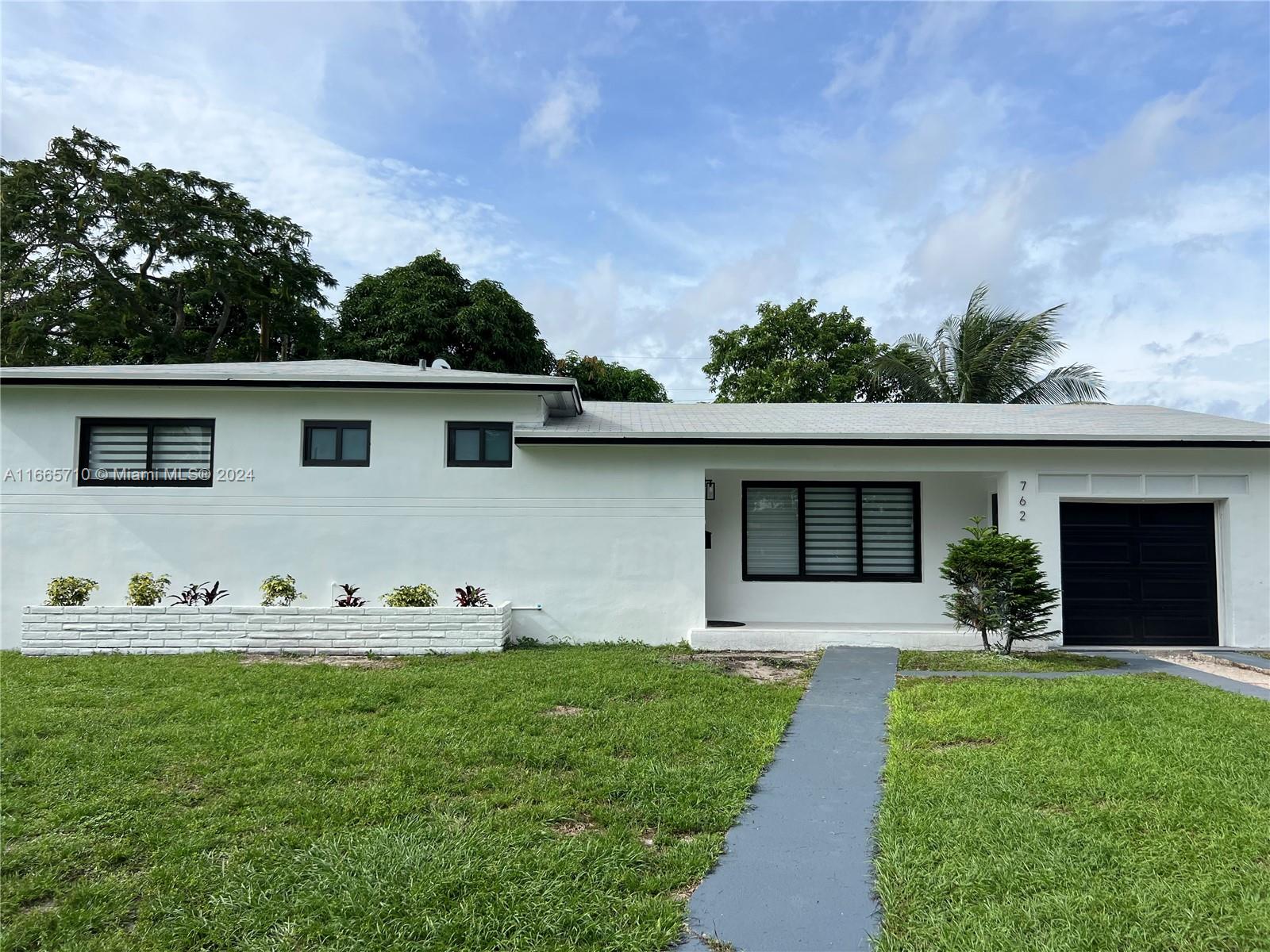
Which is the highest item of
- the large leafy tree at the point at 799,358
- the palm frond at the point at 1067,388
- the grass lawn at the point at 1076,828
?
the large leafy tree at the point at 799,358

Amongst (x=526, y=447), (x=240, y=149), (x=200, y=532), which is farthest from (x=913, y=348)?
(x=200, y=532)

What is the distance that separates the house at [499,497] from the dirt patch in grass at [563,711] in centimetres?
389

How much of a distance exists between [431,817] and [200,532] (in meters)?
8.31

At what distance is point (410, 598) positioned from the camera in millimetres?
9828

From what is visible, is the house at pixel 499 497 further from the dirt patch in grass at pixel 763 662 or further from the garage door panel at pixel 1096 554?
the dirt patch in grass at pixel 763 662

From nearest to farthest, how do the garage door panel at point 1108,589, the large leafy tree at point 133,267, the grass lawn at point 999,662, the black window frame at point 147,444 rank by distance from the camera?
the grass lawn at point 999,662, the black window frame at point 147,444, the garage door panel at point 1108,589, the large leafy tree at point 133,267

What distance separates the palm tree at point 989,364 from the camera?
2195 cm

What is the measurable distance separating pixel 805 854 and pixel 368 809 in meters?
2.38

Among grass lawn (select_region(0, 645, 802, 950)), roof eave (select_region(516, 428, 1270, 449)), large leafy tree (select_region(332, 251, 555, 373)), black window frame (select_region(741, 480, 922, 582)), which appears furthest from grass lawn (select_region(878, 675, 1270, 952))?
large leafy tree (select_region(332, 251, 555, 373))

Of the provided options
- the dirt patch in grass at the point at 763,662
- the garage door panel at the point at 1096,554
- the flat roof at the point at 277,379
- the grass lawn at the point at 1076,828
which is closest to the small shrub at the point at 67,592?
the flat roof at the point at 277,379

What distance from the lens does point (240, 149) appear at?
1338 cm

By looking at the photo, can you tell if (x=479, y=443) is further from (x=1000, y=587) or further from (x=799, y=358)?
(x=799, y=358)

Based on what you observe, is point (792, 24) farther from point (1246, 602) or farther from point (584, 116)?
point (1246, 602)

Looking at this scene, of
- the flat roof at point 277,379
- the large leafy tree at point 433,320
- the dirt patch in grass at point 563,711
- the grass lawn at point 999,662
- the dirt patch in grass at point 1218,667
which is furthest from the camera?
the large leafy tree at point 433,320
